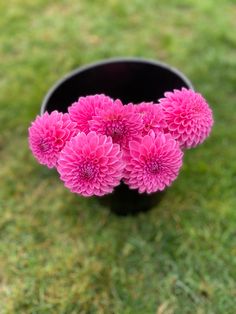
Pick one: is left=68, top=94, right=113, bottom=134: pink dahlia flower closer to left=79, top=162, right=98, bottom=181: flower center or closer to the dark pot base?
left=79, top=162, right=98, bottom=181: flower center

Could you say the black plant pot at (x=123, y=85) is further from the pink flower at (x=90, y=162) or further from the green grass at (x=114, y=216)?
the pink flower at (x=90, y=162)

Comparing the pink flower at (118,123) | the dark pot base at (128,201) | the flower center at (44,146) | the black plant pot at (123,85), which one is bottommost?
the dark pot base at (128,201)

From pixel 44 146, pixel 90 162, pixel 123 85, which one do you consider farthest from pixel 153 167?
pixel 123 85

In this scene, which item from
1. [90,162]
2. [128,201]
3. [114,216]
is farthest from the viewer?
[114,216]

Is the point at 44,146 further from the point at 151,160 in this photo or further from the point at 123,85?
the point at 123,85

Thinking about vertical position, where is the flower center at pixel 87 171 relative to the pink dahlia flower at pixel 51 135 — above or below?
below

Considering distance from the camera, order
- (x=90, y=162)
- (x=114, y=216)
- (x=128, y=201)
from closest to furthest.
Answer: (x=90, y=162) → (x=128, y=201) → (x=114, y=216)

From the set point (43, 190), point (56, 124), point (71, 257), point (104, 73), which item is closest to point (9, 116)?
point (43, 190)

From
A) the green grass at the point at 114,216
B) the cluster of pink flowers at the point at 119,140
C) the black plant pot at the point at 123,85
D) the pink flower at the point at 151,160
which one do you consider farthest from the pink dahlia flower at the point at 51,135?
the green grass at the point at 114,216
